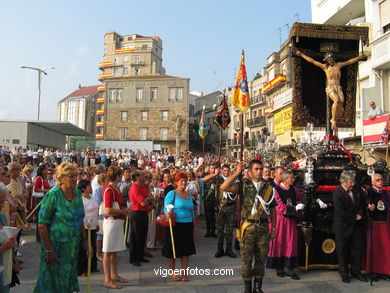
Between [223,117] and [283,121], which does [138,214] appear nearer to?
[223,117]

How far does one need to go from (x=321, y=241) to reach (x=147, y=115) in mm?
48368

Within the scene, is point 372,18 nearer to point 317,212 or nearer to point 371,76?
point 371,76

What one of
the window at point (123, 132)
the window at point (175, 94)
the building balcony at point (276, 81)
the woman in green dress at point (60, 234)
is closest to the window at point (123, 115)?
the window at point (123, 132)

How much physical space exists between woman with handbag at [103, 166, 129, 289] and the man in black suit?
3603 mm

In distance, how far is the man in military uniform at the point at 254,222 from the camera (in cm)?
494

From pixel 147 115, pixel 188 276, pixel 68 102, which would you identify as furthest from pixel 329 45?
pixel 68 102

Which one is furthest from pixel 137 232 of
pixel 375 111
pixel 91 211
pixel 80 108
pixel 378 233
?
pixel 80 108

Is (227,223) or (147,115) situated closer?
(227,223)

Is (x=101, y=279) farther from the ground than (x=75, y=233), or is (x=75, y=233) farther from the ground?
(x=75, y=233)

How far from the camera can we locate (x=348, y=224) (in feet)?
19.0

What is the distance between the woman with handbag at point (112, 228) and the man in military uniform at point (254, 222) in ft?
5.71

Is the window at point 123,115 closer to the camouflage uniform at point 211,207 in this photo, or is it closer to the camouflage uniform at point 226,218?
the camouflage uniform at point 211,207

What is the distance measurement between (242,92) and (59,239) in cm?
543

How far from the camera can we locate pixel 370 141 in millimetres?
17016
